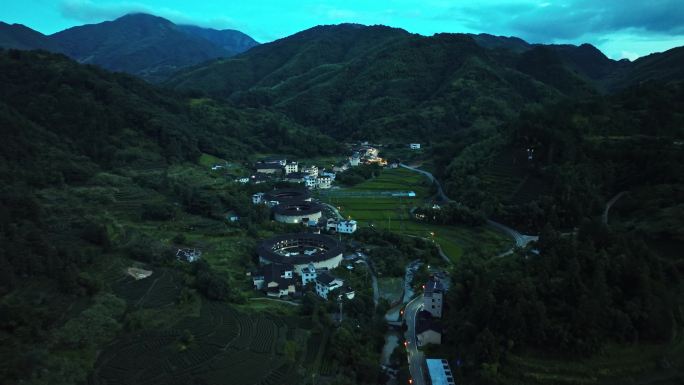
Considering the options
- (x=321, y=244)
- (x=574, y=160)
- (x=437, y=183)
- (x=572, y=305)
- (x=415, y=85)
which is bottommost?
(x=321, y=244)

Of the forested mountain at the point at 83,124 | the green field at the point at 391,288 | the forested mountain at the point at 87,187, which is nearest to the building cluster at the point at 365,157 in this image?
the forested mountain at the point at 87,187

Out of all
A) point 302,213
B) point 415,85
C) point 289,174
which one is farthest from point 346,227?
point 415,85

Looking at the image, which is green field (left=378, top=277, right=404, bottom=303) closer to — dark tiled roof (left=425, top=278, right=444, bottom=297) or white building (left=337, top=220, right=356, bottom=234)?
dark tiled roof (left=425, top=278, right=444, bottom=297)

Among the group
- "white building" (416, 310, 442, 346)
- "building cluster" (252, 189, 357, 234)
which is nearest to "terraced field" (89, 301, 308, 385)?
"white building" (416, 310, 442, 346)

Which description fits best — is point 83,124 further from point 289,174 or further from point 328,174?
point 328,174

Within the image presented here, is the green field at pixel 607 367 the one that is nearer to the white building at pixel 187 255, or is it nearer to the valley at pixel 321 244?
the valley at pixel 321 244
